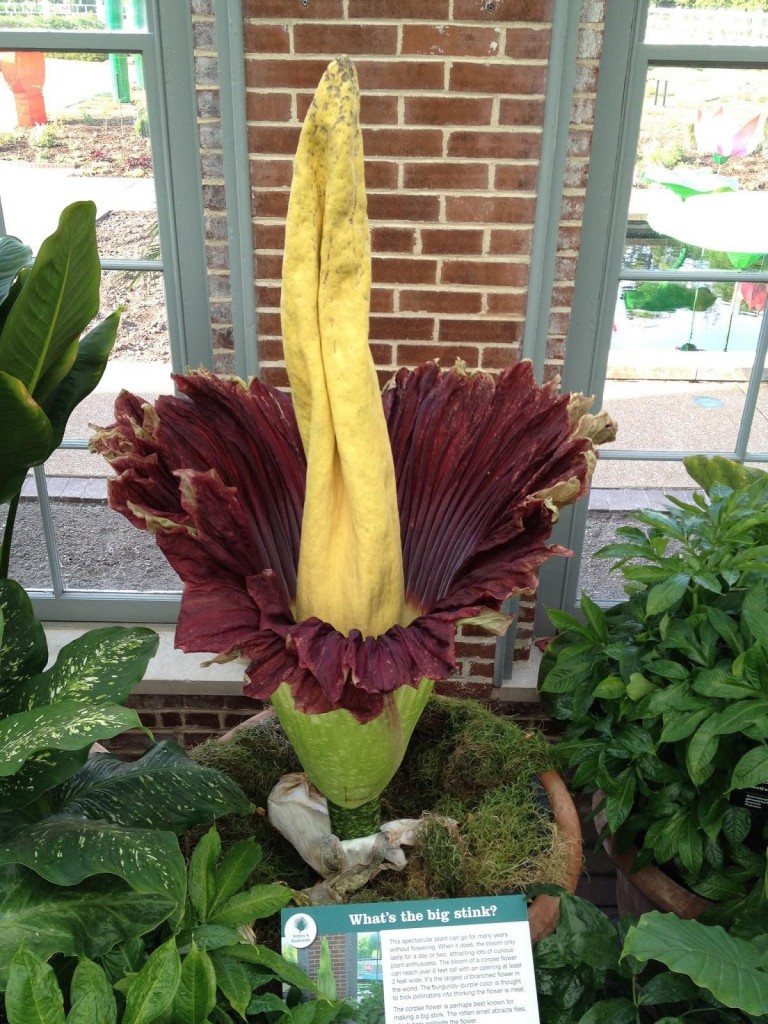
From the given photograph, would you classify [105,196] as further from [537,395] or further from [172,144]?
[537,395]

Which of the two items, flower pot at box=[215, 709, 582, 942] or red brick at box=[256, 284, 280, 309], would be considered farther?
red brick at box=[256, 284, 280, 309]

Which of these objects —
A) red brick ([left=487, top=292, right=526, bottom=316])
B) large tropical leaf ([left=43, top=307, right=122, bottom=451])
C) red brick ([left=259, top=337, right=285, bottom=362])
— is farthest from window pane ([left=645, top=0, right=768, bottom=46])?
large tropical leaf ([left=43, top=307, right=122, bottom=451])

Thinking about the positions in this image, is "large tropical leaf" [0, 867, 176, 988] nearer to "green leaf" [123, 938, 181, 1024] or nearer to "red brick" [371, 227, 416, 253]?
"green leaf" [123, 938, 181, 1024]

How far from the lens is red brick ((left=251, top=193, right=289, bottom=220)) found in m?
Result: 1.41

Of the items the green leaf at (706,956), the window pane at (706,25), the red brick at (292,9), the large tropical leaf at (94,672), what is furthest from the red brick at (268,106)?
the green leaf at (706,956)

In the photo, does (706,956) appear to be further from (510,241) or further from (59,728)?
(510,241)

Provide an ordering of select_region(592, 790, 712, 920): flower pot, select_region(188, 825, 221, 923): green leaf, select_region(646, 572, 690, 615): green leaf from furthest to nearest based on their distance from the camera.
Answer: select_region(592, 790, 712, 920): flower pot
select_region(646, 572, 690, 615): green leaf
select_region(188, 825, 221, 923): green leaf

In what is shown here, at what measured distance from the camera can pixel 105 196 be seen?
1.63 metres

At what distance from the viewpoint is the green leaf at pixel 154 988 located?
27.3 inches

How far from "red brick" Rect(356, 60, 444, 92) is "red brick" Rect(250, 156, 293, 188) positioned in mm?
168

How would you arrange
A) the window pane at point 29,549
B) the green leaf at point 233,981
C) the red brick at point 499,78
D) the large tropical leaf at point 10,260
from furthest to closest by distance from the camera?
1. the window pane at point 29,549
2. the red brick at point 499,78
3. the large tropical leaf at point 10,260
4. the green leaf at point 233,981

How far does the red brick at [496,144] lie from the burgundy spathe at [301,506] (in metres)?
0.56

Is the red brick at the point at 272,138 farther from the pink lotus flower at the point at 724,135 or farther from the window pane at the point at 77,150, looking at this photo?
the pink lotus flower at the point at 724,135

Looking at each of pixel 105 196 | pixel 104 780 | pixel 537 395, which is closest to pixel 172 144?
pixel 105 196
